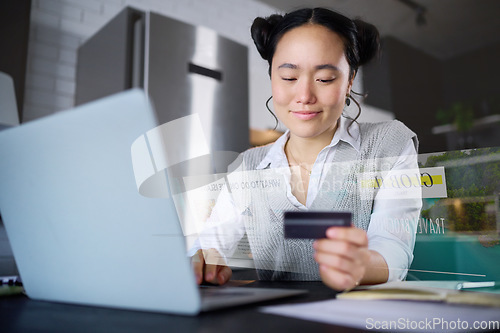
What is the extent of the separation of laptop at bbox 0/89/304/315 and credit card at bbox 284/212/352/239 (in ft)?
0.30

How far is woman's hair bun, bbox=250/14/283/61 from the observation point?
1.05 m

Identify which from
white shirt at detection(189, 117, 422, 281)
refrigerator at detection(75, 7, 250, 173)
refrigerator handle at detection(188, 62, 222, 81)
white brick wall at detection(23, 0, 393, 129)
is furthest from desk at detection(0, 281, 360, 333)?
refrigerator handle at detection(188, 62, 222, 81)

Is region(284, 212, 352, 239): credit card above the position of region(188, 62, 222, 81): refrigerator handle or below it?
below

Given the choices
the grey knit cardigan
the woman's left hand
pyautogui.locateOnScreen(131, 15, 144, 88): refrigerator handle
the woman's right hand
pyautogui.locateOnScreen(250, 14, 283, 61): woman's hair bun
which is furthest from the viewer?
pyautogui.locateOnScreen(131, 15, 144, 88): refrigerator handle

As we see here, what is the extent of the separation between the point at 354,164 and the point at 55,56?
5.48ft

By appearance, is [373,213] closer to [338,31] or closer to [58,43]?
[338,31]

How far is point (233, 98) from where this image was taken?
1.92 metres

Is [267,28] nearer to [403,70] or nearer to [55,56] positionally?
[403,70]

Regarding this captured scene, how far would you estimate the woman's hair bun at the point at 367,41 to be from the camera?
1012 millimetres

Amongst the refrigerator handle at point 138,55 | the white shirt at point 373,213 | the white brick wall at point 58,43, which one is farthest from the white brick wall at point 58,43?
the white shirt at point 373,213

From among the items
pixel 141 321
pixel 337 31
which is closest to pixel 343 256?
pixel 141 321

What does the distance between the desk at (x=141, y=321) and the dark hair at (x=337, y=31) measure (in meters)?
0.75

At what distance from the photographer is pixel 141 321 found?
0.36m

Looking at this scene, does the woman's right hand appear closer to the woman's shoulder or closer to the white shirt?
the white shirt
